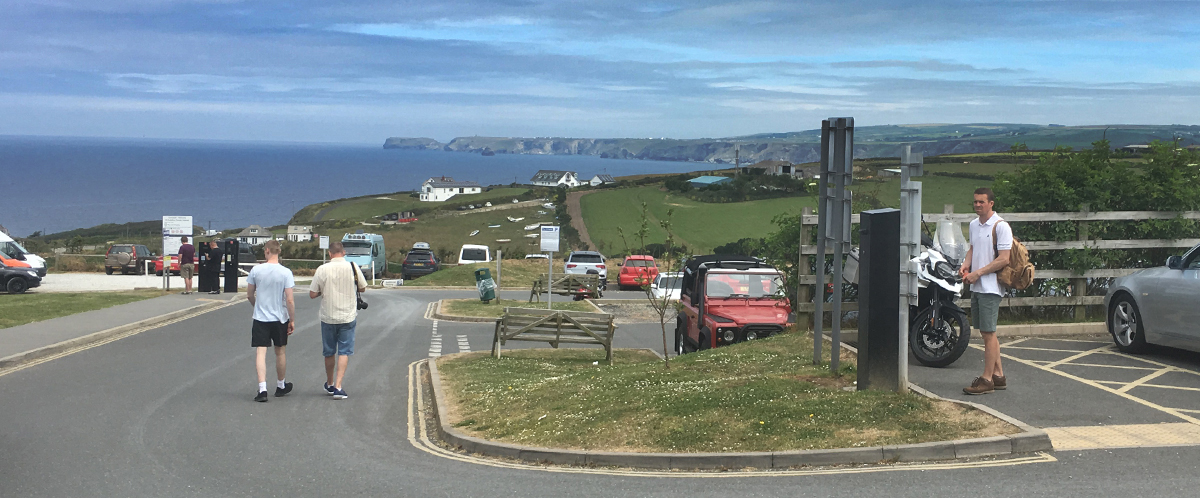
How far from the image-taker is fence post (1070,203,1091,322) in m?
13.2

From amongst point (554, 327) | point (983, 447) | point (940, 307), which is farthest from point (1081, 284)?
point (554, 327)

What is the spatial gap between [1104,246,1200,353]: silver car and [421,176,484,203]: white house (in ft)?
506

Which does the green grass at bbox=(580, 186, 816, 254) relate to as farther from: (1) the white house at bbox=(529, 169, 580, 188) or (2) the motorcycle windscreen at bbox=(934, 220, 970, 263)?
(1) the white house at bbox=(529, 169, 580, 188)

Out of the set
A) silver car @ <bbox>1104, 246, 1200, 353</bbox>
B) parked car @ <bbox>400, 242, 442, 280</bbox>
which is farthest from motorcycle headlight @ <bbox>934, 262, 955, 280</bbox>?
parked car @ <bbox>400, 242, 442, 280</bbox>

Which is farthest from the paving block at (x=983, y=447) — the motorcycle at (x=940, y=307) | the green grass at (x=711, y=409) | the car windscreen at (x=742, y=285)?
the car windscreen at (x=742, y=285)

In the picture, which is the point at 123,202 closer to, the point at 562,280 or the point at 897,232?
the point at 562,280

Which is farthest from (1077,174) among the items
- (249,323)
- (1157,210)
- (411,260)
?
(411,260)

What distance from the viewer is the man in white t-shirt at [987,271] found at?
28.8ft

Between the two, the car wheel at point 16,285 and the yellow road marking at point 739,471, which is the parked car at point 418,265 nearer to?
the car wheel at point 16,285

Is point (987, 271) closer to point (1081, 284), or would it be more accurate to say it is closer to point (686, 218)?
point (1081, 284)

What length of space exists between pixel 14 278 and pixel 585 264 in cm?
2049

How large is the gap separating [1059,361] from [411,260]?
123 feet

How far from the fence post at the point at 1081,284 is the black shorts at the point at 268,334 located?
1050 cm

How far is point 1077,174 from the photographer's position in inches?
536
